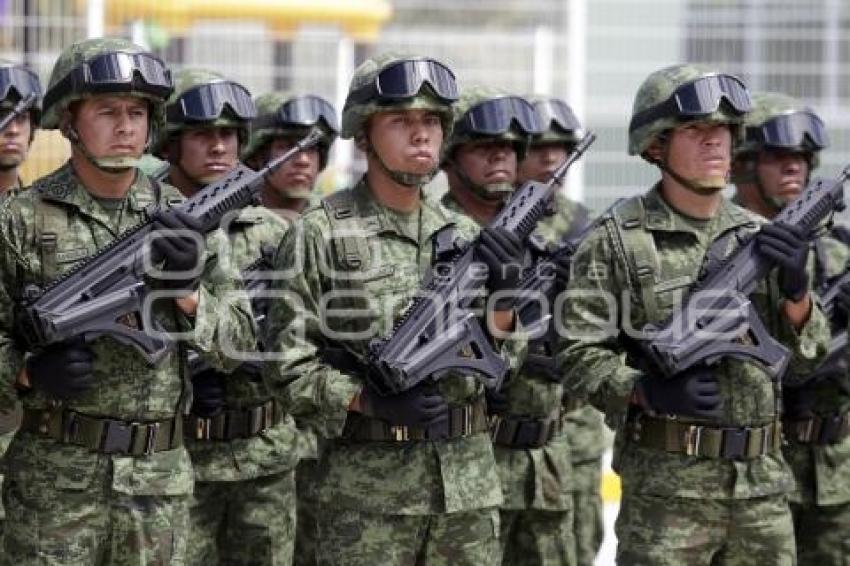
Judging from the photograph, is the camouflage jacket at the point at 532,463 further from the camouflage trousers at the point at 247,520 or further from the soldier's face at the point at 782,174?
the soldier's face at the point at 782,174

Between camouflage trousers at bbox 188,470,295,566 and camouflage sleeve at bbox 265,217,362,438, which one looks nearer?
camouflage sleeve at bbox 265,217,362,438

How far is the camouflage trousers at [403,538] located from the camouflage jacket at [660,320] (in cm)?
65

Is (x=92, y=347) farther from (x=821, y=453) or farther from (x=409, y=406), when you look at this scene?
(x=821, y=453)

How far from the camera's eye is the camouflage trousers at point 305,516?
8.26 metres

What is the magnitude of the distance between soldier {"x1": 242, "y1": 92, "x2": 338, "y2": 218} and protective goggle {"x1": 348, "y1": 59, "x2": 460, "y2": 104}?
6.60ft

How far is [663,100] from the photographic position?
6.96 metres

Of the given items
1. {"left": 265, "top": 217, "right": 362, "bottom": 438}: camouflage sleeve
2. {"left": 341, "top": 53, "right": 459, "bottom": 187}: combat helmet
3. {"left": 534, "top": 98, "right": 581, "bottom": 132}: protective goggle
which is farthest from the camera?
{"left": 534, "top": 98, "right": 581, "bottom": 132}: protective goggle

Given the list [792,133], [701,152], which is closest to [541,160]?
[792,133]

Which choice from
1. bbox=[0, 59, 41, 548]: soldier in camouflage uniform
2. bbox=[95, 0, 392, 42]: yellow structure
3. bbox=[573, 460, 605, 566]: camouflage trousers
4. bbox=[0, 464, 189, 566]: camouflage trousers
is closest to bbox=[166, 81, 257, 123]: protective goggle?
bbox=[0, 59, 41, 548]: soldier in camouflage uniform

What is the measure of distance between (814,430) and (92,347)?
3124 mm

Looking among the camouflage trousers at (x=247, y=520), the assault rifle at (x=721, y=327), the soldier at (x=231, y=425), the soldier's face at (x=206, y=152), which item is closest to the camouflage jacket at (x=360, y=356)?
the assault rifle at (x=721, y=327)

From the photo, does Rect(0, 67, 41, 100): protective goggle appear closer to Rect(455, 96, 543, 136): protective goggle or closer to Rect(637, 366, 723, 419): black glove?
Rect(455, 96, 543, 136): protective goggle

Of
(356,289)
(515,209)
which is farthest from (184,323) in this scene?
(515,209)

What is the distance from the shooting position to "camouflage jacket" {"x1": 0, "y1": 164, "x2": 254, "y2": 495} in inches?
239
